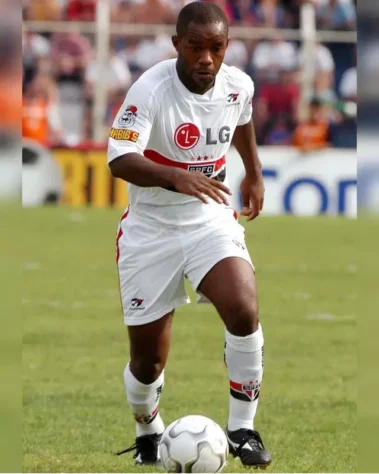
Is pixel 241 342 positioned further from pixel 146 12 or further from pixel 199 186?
pixel 146 12

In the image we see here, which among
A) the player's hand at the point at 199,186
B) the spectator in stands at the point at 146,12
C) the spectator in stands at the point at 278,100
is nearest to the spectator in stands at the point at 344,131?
the spectator in stands at the point at 278,100

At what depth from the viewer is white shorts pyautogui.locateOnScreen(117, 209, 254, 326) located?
16.9ft

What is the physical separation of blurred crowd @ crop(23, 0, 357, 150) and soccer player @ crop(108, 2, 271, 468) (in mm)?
15784

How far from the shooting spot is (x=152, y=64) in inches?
849

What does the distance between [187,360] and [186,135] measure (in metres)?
4.05

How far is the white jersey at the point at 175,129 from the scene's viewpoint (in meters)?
4.96

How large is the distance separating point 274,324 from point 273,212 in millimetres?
9510

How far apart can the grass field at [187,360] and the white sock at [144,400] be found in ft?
0.64

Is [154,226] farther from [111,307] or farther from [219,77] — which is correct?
[111,307]

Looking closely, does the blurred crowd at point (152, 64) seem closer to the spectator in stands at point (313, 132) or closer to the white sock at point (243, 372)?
the spectator in stands at point (313, 132)

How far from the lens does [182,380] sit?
8.04 metres

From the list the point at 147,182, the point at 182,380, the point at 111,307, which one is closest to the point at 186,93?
the point at 147,182

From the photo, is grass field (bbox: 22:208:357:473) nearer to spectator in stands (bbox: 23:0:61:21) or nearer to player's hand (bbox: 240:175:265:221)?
player's hand (bbox: 240:175:265:221)

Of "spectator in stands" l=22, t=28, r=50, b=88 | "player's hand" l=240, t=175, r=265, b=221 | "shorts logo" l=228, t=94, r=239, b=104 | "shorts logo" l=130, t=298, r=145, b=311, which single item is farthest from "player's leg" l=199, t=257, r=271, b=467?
"spectator in stands" l=22, t=28, r=50, b=88
